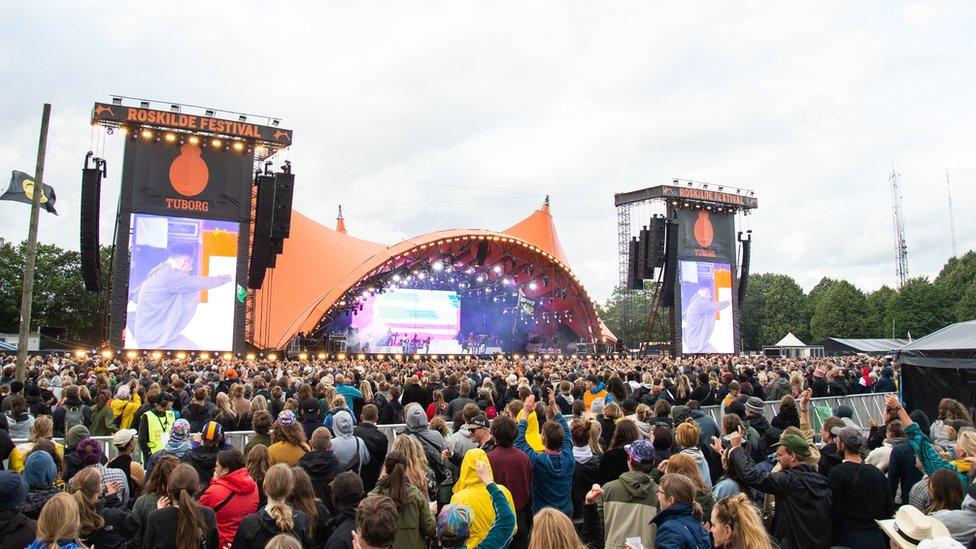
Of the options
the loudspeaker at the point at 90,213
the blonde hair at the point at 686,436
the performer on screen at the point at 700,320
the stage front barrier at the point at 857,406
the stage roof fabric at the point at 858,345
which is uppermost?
the loudspeaker at the point at 90,213

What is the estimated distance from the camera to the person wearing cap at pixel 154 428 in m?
6.88

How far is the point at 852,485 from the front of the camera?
4430 mm

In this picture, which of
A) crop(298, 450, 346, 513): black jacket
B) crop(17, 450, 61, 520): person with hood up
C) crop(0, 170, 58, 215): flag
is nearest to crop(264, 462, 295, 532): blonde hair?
crop(298, 450, 346, 513): black jacket

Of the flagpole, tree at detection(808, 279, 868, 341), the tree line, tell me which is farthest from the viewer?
tree at detection(808, 279, 868, 341)

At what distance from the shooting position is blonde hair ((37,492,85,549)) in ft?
10.5

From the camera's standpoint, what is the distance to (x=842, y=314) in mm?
63031

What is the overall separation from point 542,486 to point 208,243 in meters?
24.7

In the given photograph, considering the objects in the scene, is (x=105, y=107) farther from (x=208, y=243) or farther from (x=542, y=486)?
(x=542, y=486)

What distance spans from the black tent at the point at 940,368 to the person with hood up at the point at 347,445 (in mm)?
10121

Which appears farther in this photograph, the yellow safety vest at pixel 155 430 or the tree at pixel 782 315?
the tree at pixel 782 315

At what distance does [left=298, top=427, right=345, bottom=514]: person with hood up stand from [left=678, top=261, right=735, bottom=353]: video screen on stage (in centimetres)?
3269

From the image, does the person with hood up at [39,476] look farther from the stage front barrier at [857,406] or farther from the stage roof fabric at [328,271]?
the stage roof fabric at [328,271]

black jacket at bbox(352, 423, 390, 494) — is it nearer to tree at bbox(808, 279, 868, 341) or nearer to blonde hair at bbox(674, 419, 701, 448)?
blonde hair at bbox(674, 419, 701, 448)

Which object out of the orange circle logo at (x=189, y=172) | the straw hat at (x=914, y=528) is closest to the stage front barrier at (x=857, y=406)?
the straw hat at (x=914, y=528)
